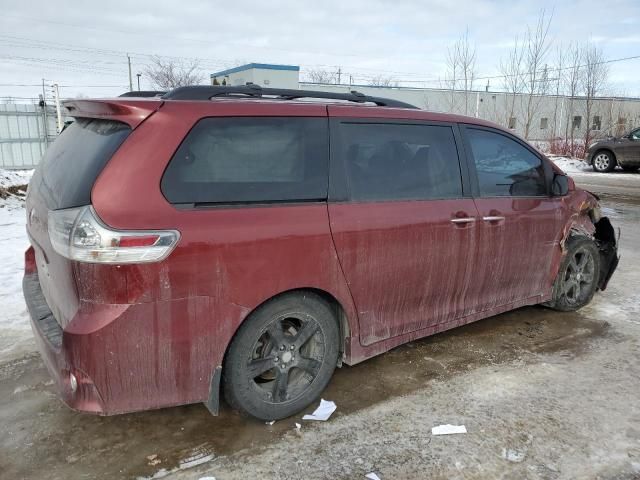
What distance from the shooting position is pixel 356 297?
3139 mm

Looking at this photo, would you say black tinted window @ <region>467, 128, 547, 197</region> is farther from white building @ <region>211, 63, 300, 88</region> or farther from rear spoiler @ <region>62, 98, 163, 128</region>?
white building @ <region>211, 63, 300, 88</region>

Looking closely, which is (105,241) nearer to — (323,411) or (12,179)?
(323,411)

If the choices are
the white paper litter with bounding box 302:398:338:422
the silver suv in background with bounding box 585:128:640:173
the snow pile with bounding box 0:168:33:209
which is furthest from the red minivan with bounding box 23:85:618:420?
the silver suv in background with bounding box 585:128:640:173

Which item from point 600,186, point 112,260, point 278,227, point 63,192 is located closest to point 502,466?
point 278,227

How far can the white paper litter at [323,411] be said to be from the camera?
308 centimetres

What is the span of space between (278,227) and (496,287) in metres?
2.04

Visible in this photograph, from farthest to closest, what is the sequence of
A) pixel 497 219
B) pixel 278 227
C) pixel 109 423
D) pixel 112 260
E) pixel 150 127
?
pixel 497 219 → pixel 109 423 → pixel 278 227 → pixel 150 127 → pixel 112 260

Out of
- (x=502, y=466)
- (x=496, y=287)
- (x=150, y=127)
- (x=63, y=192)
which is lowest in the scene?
(x=502, y=466)

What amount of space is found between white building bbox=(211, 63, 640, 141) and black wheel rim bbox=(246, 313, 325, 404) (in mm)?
26562

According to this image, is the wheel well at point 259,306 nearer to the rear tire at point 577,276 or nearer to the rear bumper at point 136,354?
the rear bumper at point 136,354

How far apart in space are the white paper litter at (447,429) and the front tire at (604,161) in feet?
63.9

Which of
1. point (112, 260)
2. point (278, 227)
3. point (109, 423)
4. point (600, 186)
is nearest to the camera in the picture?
point (112, 260)

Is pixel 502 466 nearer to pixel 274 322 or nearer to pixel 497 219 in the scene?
pixel 274 322

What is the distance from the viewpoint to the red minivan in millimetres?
2418
